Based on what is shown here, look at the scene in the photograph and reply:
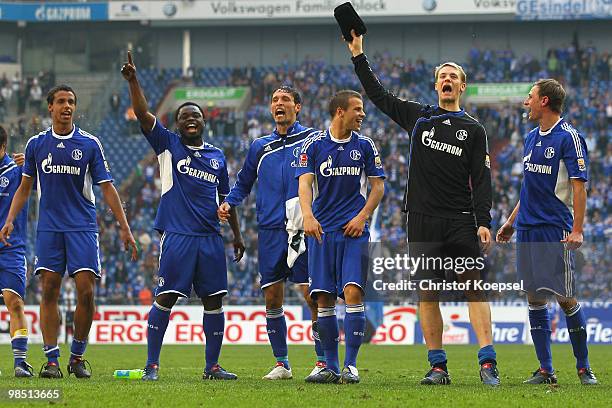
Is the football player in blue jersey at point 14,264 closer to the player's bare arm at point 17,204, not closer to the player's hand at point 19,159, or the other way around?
the player's hand at point 19,159

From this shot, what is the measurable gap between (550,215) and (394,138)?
3006 centimetres

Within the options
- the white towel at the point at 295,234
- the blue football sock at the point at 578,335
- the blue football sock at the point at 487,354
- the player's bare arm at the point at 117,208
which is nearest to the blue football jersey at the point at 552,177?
the blue football sock at the point at 578,335

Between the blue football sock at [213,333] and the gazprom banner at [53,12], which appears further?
the gazprom banner at [53,12]

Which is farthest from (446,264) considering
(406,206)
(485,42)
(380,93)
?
(485,42)

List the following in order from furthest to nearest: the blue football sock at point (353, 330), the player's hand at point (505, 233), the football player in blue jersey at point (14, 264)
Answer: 1. the football player in blue jersey at point (14, 264)
2. the player's hand at point (505, 233)
3. the blue football sock at point (353, 330)

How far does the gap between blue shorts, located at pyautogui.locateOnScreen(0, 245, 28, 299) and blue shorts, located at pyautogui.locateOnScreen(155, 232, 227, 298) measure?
1.68 metres

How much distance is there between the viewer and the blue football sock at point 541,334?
1079 cm

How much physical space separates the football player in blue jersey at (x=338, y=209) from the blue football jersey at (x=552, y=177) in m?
1.39

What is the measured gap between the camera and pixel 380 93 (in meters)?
10.2

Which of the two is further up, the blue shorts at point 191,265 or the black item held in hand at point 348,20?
the black item held in hand at point 348,20

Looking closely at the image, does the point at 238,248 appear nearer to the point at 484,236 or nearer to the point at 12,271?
the point at 12,271

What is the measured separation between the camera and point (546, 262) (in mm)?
10516

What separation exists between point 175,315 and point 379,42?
2493cm

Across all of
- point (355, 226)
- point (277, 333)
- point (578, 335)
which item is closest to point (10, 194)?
point (277, 333)
